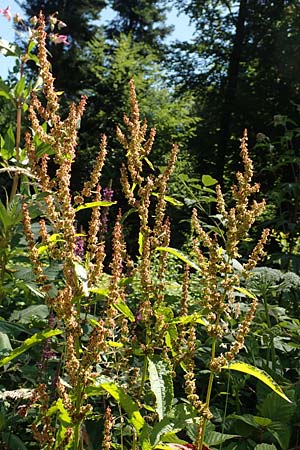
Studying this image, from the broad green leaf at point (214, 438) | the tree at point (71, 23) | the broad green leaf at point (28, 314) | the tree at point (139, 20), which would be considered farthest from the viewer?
the tree at point (139, 20)

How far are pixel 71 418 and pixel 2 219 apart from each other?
1.94ft

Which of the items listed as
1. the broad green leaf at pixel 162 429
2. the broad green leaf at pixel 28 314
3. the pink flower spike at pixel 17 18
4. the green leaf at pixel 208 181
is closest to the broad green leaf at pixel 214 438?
the broad green leaf at pixel 162 429

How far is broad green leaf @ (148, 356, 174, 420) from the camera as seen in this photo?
128 centimetres

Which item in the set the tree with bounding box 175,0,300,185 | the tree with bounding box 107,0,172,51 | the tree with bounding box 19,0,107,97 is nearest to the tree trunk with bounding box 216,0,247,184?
the tree with bounding box 175,0,300,185

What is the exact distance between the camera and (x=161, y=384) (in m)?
1.32

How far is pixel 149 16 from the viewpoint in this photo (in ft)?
74.4

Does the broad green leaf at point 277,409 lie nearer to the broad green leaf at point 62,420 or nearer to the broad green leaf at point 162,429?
the broad green leaf at point 162,429

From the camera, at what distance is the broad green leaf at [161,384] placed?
1278mm

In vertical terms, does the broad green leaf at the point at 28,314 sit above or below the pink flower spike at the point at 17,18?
below

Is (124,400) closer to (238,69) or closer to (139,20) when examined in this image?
(238,69)

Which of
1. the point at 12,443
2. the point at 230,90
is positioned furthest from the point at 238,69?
the point at 12,443

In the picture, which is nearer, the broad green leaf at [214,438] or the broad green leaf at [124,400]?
the broad green leaf at [124,400]

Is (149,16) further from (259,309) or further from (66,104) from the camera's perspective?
(259,309)

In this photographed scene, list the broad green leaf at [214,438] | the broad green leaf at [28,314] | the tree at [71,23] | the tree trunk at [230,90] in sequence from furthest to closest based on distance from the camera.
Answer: the tree at [71,23], the tree trunk at [230,90], the broad green leaf at [28,314], the broad green leaf at [214,438]
